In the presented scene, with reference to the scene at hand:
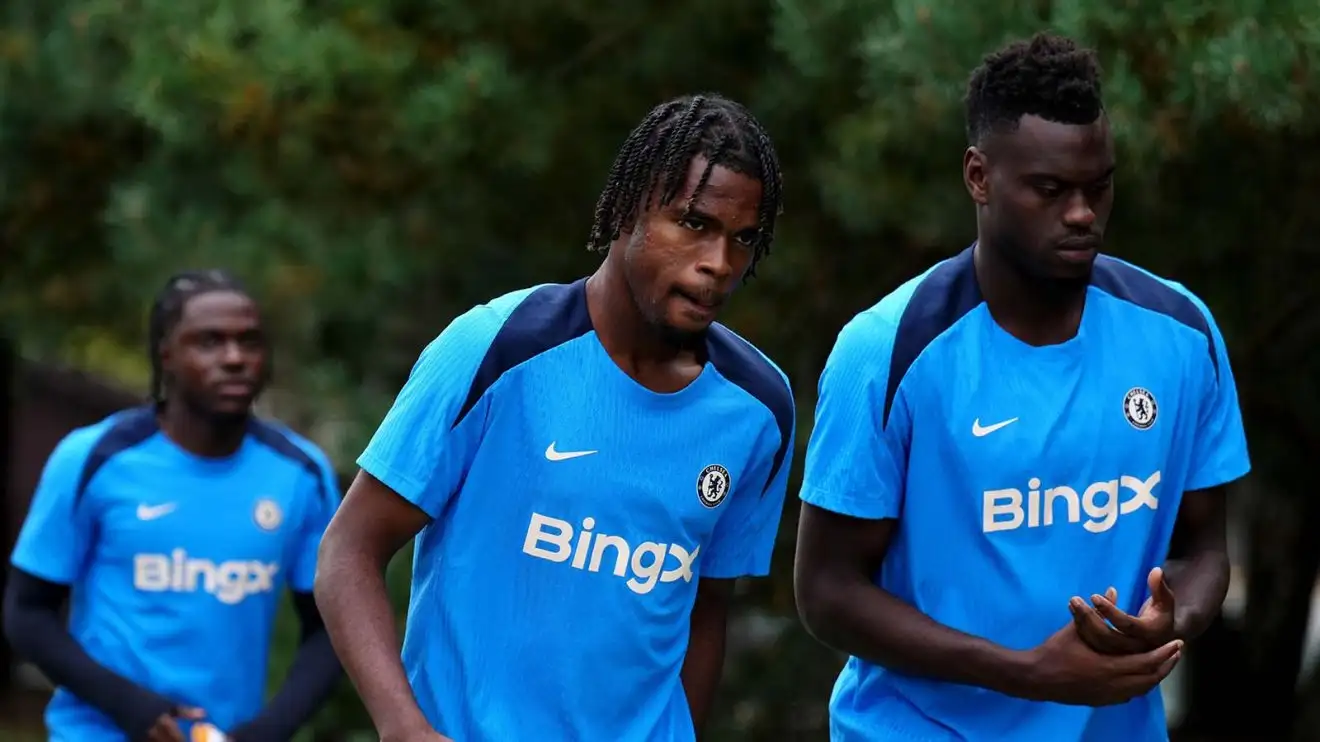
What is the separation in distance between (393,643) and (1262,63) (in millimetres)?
2908

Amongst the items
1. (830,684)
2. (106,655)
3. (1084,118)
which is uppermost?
(1084,118)

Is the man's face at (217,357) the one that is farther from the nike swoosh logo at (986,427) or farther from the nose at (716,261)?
the nose at (716,261)

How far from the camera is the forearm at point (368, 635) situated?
3451mm

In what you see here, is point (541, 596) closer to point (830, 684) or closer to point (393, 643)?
point (393, 643)

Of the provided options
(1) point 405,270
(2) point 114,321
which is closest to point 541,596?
(1) point 405,270

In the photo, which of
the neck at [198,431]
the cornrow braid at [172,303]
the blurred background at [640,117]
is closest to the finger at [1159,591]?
the blurred background at [640,117]

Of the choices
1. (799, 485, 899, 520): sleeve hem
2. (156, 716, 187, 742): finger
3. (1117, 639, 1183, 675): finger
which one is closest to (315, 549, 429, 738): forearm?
(799, 485, 899, 520): sleeve hem

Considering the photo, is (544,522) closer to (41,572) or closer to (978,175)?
(978,175)

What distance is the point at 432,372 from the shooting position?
12.0ft

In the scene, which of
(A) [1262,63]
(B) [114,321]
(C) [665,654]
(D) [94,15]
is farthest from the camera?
(B) [114,321]

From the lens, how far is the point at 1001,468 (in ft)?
13.3

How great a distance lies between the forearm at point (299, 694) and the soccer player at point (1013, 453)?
2.26 meters

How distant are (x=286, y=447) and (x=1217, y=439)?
3074 mm

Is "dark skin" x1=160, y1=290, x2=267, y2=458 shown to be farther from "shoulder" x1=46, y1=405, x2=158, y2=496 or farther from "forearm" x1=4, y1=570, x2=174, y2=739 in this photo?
"forearm" x1=4, y1=570, x2=174, y2=739
